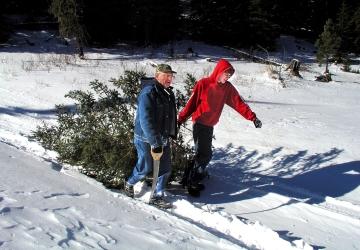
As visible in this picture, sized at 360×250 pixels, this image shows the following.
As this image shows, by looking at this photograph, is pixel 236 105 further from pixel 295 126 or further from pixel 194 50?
pixel 194 50

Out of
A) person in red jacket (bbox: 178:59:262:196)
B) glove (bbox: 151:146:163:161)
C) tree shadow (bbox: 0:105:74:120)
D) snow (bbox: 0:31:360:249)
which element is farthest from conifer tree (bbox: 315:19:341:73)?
glove (bbox: 151:146:163:161)

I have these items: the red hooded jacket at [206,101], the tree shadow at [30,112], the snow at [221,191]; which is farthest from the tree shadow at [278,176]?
the tree shadow at [30,112]

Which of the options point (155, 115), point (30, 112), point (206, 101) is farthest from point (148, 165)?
point (30, 112)

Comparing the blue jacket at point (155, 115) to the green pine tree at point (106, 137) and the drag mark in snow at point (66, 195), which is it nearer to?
the green pine tree at point (106, 137)

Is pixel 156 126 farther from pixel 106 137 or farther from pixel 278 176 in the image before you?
pixel 278 176

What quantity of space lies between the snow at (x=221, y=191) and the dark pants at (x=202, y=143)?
51 cm

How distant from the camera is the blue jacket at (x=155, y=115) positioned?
537 cm

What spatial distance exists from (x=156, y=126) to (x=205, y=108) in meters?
1.03

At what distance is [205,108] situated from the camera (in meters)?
6.29

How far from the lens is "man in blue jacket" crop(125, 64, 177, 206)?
17.7 feet

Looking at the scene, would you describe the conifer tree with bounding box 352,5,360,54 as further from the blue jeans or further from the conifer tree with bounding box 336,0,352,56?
the blue jeans

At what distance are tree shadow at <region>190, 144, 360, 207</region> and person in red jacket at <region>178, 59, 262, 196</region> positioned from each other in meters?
0.48

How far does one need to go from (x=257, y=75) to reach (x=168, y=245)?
1422 centimetres

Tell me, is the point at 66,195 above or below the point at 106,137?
below
